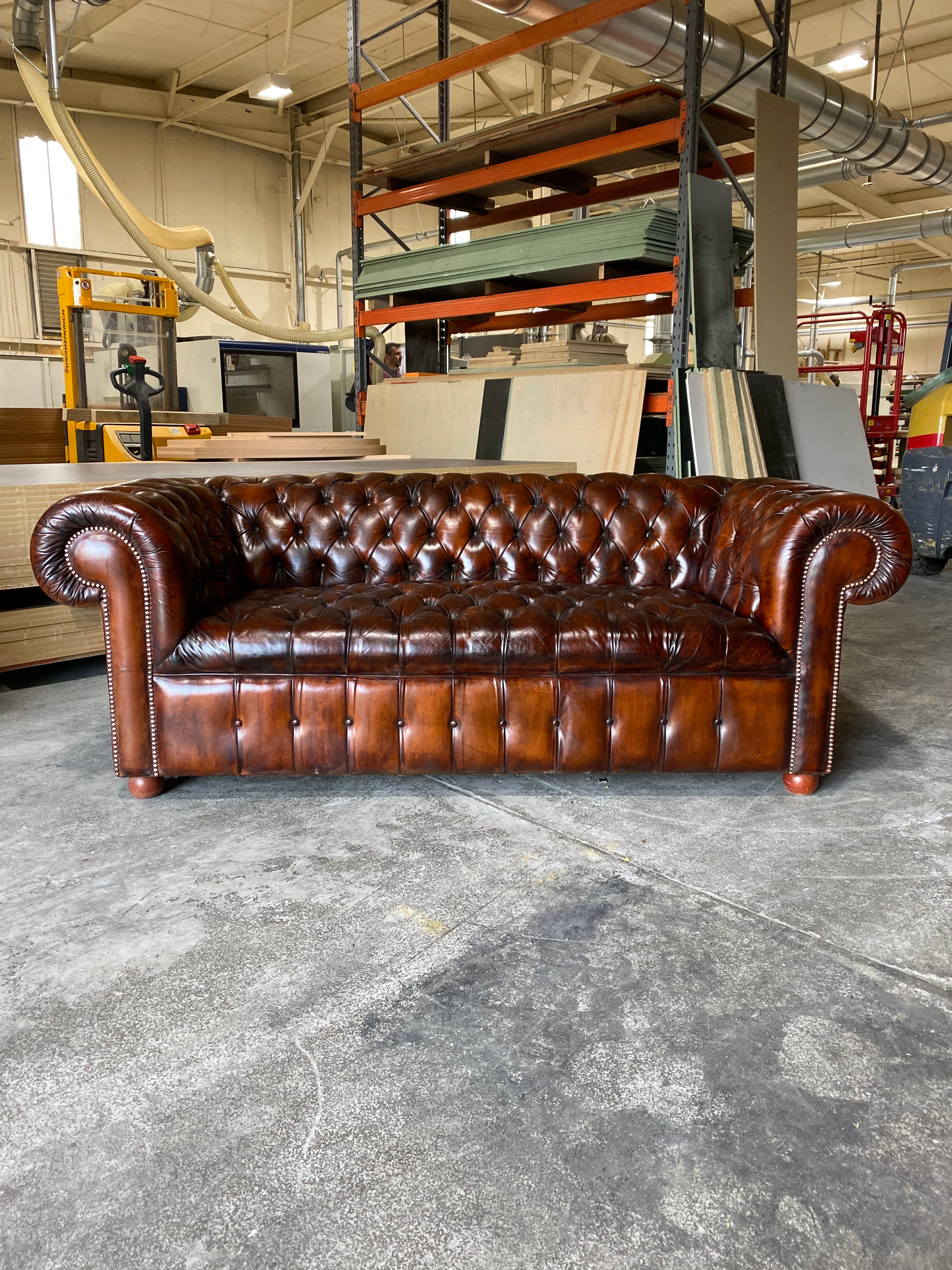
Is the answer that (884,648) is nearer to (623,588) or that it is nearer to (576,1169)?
(623,588)

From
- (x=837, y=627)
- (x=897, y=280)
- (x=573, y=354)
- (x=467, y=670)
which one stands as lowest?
(x=467, y=670)

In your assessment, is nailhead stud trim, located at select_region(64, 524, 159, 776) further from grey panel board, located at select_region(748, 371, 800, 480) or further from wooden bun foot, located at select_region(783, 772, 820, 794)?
grey panel board, located at select_region(748, 371, 800, 480)

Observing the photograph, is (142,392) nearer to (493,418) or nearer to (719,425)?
(493,418)

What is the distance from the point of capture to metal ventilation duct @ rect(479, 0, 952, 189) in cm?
550

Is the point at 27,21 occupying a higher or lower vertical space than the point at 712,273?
higher

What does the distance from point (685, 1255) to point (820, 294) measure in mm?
19638

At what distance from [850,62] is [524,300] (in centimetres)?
452

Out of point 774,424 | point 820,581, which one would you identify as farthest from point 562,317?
point 820,581

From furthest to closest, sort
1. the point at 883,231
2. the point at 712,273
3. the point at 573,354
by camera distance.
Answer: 1. the point at 883,231
2. the point at 573,354
3. the point at 712,273

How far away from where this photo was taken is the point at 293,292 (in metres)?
13.1

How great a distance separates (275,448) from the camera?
223 inches

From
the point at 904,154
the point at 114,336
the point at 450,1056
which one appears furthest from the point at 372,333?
the point at 450,1056

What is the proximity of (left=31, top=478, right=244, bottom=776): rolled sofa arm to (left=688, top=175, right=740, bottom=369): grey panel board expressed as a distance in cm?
335

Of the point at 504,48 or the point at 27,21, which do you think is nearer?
the point at 504,48
